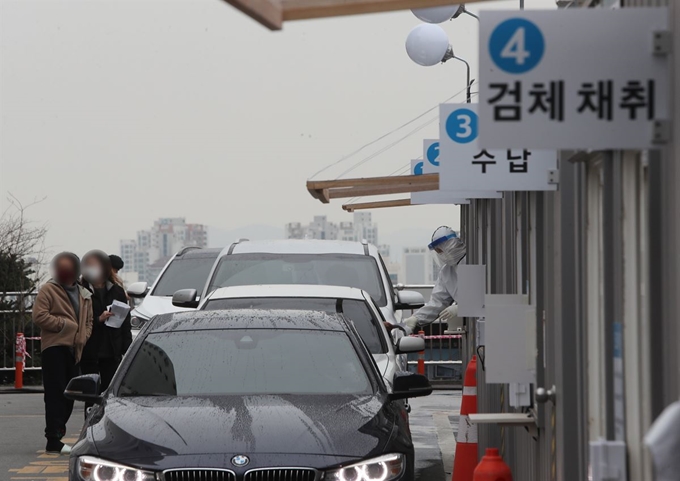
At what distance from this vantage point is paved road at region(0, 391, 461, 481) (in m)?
11.6

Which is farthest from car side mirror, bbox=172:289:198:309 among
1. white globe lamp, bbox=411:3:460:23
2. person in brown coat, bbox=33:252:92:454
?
white globe lamp, bbox=411:3:460:23

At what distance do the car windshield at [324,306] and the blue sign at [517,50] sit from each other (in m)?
6.86

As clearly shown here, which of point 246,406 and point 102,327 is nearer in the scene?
point 246,406

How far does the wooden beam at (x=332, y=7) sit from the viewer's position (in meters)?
4.20

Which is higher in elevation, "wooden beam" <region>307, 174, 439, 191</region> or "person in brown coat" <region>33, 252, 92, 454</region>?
"wooden beam" <region>307, 174, 439, 191</region>

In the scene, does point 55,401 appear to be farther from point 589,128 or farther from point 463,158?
point 589,128

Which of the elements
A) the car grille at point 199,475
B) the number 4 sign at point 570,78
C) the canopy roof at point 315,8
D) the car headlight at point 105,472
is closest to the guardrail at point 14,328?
the car headlight at point 105,472

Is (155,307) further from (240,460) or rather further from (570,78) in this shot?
(570,78)

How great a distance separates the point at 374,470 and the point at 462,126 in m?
2.89

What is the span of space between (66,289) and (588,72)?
9055 millimetres

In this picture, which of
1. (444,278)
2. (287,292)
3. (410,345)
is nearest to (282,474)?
(410,345)

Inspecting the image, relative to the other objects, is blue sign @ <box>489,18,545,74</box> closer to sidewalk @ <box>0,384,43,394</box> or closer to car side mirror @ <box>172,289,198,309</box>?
car side mirror @ <box>172,289,198,309</box>

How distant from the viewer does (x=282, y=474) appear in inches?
267

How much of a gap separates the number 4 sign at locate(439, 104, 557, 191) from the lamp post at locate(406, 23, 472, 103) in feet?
23.6
